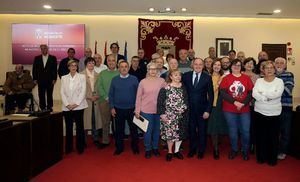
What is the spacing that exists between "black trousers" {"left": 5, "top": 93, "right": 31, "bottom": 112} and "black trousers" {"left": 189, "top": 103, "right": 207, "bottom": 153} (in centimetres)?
482

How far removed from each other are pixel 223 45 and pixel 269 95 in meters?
5.64

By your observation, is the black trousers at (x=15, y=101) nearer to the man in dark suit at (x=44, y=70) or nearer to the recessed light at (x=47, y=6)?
the man in dark suit at (x=44, y=70)

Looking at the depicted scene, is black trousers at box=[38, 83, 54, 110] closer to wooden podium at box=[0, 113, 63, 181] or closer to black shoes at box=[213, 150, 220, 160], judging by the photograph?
wooden podium at box=[0, 113, 63, 181]

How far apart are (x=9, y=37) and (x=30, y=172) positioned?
22.4 feet

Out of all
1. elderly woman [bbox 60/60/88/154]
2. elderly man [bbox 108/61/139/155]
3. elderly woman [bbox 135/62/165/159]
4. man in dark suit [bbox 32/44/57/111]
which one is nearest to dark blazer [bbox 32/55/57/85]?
man in dark suit [bbox 32/44/57/111]

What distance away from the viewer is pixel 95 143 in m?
5.08

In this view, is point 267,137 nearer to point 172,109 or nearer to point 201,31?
point 172,109

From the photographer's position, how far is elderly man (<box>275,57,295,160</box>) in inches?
166

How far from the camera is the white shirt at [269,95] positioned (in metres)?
3.97

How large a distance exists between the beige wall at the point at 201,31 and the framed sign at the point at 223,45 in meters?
0.13

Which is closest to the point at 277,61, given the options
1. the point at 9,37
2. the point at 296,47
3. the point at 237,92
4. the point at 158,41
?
the point at 237,92

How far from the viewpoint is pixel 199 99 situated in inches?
171

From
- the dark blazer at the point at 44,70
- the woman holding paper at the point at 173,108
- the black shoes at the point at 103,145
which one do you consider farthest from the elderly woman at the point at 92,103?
the dark blazer at the point at 44,70

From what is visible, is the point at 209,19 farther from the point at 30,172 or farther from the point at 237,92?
the point at 30,172
